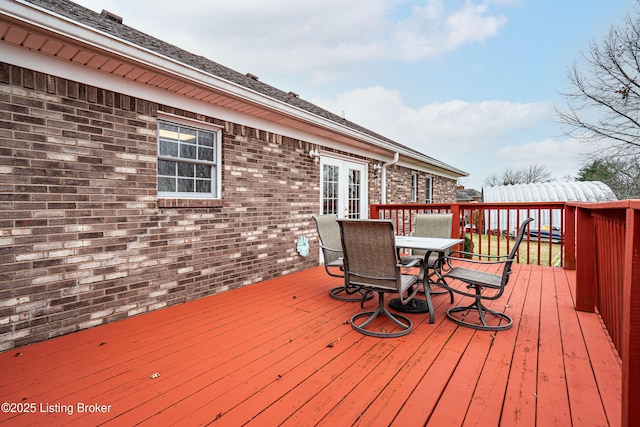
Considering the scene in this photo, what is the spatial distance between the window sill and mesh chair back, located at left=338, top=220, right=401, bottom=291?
80.8 inches

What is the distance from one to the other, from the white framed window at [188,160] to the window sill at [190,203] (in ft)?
0.51

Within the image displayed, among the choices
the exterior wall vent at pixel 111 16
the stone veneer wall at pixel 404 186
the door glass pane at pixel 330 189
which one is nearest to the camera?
the exterior wall vent at pixel 111 16

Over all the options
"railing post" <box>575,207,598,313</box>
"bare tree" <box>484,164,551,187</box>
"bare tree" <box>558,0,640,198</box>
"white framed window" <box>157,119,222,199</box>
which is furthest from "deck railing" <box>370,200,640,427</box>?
"bare tree" <box>484,164,551,187</box>

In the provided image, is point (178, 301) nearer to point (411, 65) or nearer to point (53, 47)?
point (53, 47)

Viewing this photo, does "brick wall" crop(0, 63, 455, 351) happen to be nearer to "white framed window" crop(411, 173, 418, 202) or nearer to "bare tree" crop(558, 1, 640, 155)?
"white framed window" crop(411, 173, 418, 202)

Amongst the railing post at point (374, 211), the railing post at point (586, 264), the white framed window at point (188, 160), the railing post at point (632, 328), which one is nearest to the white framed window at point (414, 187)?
the railing post at point (374, 211)

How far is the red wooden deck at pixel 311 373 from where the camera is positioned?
70.9 inches

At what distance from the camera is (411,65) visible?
12930mm

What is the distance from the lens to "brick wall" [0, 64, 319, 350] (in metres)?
2.67

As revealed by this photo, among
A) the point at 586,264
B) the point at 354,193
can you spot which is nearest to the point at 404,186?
the point at 354,193

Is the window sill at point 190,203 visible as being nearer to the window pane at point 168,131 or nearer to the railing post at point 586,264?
the window pane at point 168,131

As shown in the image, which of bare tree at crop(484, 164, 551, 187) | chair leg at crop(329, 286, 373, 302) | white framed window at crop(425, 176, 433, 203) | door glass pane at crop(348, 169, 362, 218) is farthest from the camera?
bare tree at crop(484, 164, 551, 187)

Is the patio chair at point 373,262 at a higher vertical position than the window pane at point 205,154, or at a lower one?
lower

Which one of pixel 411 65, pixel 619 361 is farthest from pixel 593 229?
pixel 411 65
